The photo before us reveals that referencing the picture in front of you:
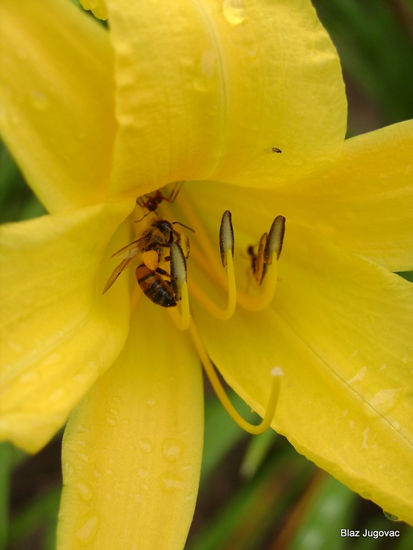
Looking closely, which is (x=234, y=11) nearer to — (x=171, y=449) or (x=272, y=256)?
(x=272, y=256)

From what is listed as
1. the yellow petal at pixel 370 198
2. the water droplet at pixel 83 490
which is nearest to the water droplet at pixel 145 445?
the water droplet at pixel 83 490

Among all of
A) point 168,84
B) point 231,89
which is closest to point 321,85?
point 231,89

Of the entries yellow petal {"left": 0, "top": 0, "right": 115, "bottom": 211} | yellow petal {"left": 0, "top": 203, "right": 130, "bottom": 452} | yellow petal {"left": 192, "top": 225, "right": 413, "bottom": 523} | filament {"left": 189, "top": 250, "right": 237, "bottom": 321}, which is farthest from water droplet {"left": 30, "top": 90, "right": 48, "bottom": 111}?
yellow petal {"left": 192, "top": 225, "right": 413, "bottom": 523}

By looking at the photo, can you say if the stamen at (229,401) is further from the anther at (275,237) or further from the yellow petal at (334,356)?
the anther at (275,237)

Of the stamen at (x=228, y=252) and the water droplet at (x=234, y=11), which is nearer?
the water droplet at (x=234, y=11)

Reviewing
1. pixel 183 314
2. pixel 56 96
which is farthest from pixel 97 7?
pixel 183 314

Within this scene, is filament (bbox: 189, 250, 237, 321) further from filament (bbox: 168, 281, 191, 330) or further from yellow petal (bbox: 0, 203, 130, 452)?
yellow petal (bbox: 0, 203, 130, 452)
